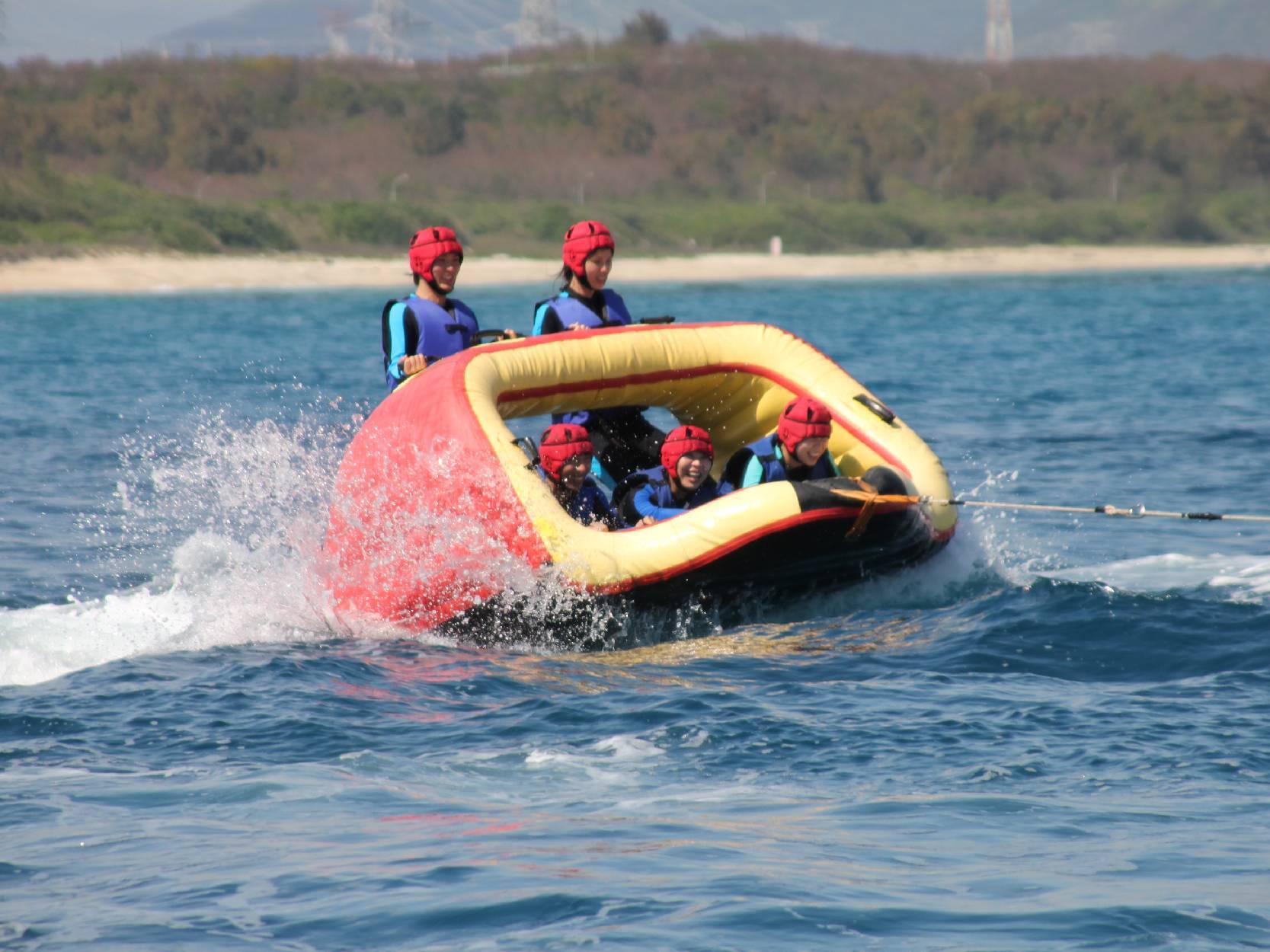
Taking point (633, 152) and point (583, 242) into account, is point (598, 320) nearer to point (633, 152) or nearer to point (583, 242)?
point (583, 242)

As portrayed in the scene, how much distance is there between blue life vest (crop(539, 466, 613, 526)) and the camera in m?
7.68

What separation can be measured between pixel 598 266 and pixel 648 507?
135 cm

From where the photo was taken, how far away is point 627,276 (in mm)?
45000

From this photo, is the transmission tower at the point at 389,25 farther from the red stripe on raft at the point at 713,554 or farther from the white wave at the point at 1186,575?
the red stripe on raft at the point at 713,554

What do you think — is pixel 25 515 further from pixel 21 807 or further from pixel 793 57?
pixel 793 57

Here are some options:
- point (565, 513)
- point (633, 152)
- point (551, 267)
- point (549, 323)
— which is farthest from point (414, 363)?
point (633, 152)

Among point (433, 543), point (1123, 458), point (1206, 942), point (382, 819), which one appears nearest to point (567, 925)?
point (382, 819)

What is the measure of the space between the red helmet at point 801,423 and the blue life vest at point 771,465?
92 millimetres

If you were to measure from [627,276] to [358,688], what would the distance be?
38.8 metres

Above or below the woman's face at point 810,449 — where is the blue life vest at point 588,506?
below

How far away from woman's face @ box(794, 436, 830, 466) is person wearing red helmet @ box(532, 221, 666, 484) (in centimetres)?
141

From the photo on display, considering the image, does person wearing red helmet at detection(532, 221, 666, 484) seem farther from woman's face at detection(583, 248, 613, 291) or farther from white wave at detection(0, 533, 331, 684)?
white wave at detection(0, 533, 331, 684)

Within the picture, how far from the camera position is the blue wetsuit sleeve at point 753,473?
7.68 metres

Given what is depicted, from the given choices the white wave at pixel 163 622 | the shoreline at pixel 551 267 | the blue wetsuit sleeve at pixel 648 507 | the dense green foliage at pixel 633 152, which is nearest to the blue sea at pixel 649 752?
the white wave at pixel 163 622
